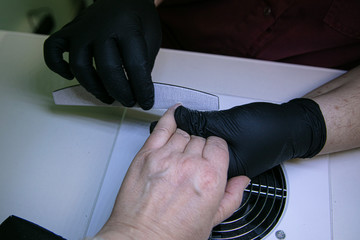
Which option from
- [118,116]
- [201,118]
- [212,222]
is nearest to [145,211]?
[212,222]

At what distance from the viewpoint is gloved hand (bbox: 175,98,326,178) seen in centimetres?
70

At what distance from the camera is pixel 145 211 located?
1.87 feet

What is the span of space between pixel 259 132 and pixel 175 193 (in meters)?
0.26

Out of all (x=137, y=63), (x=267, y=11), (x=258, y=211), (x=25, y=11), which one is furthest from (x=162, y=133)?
(x=25, y=11)

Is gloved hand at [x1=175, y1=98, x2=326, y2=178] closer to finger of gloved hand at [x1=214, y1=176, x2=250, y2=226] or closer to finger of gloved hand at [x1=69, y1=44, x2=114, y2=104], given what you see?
finger of gloved hand at [x1=214, y1=176, x2=250, y2=226]

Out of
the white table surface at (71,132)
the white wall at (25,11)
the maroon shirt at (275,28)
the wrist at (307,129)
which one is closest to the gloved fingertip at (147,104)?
the white table surface at (71,132)

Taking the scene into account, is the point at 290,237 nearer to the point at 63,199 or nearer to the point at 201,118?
the point at 201,118

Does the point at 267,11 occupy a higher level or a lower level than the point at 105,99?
higher

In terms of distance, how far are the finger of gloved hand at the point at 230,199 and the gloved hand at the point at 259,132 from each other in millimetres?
54

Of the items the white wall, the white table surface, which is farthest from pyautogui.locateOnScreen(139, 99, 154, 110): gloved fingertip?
the white wall

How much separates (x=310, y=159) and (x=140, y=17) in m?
0.62

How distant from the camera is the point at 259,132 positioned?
70 centimetres

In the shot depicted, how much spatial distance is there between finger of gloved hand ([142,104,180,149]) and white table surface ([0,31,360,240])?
6.9 inches

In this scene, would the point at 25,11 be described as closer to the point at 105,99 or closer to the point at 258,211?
the point at 105,99
